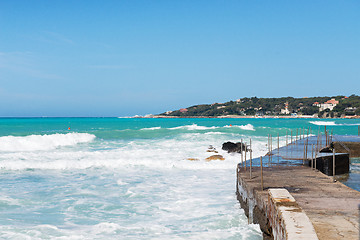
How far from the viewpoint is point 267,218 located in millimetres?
6152

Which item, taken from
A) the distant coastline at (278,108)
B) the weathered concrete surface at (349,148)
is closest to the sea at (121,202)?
the weathered concrete surface at (349,148)

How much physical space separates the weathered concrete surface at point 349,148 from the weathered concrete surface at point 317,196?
9368 mm

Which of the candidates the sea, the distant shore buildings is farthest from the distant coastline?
the sea

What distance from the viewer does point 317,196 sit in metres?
6.84

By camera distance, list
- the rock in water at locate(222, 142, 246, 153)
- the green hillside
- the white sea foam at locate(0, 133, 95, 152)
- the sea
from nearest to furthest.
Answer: the sea → the rock in water at locate(222, 142, 246, 153) → the white sea foam at locate(0, 133, 95, 152) → the green hillside

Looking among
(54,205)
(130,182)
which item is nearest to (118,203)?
(54,205)

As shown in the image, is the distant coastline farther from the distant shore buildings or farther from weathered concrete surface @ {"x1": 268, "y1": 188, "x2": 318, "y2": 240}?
weathered concrete surface @ {"x1": 268, "y1": 188, "x2": 318, "y2": 240}

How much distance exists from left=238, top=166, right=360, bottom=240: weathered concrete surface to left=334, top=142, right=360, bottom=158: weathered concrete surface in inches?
369

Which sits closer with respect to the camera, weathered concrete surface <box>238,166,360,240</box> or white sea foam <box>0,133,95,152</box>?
weathered concrete surface <box>238,166,360,240</box>

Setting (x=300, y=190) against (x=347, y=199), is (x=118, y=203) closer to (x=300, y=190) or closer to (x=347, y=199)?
(x=300, y=190)

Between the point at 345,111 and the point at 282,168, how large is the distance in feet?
485

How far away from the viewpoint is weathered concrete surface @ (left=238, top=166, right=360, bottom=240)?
4938 millimetres

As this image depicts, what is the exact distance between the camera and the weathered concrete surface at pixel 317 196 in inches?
194

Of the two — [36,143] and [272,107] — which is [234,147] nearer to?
[36,143]
